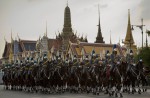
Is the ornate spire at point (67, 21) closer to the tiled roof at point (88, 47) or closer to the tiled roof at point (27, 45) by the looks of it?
the tiled roof at point (27, 45)

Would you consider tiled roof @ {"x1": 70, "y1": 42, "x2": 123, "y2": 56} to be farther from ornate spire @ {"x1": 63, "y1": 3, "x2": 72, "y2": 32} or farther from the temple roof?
ornate spire @ {"x1": 63, "y1": 3, "x2": 72, "y2": 32}

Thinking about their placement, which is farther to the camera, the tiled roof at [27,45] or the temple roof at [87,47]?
the tiled roof at [27,45]

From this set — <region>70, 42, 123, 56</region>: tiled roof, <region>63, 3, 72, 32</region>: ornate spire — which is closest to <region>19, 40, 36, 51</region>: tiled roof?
<region>63, 3, 72, 32</region>: ornate spire

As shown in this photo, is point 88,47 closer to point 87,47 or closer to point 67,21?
point 87,47

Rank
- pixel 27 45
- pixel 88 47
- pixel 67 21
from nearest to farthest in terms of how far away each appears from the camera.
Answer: pixel 88 47
pixel 27 45
pixel 67 21

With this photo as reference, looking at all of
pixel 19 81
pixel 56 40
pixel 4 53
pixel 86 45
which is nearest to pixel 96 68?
pixel 19 81

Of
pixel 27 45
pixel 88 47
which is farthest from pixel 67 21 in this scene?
pixel 88 47

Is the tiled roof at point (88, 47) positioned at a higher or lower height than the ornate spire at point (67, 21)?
lower

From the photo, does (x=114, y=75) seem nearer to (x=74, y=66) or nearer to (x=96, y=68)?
(x=96, y=68)

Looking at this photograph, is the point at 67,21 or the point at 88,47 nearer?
the point at 88,47

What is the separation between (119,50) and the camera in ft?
239

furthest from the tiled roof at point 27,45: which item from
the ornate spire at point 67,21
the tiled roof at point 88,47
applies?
the tiled roof at point 88,47

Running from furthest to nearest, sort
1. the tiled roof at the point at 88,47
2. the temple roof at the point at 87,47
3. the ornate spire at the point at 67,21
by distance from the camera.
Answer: the ornate spire at the point at 67,21
the tiled roof at the point at 88,47
the temple roof at the point at 87,47

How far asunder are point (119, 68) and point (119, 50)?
53.6 m
